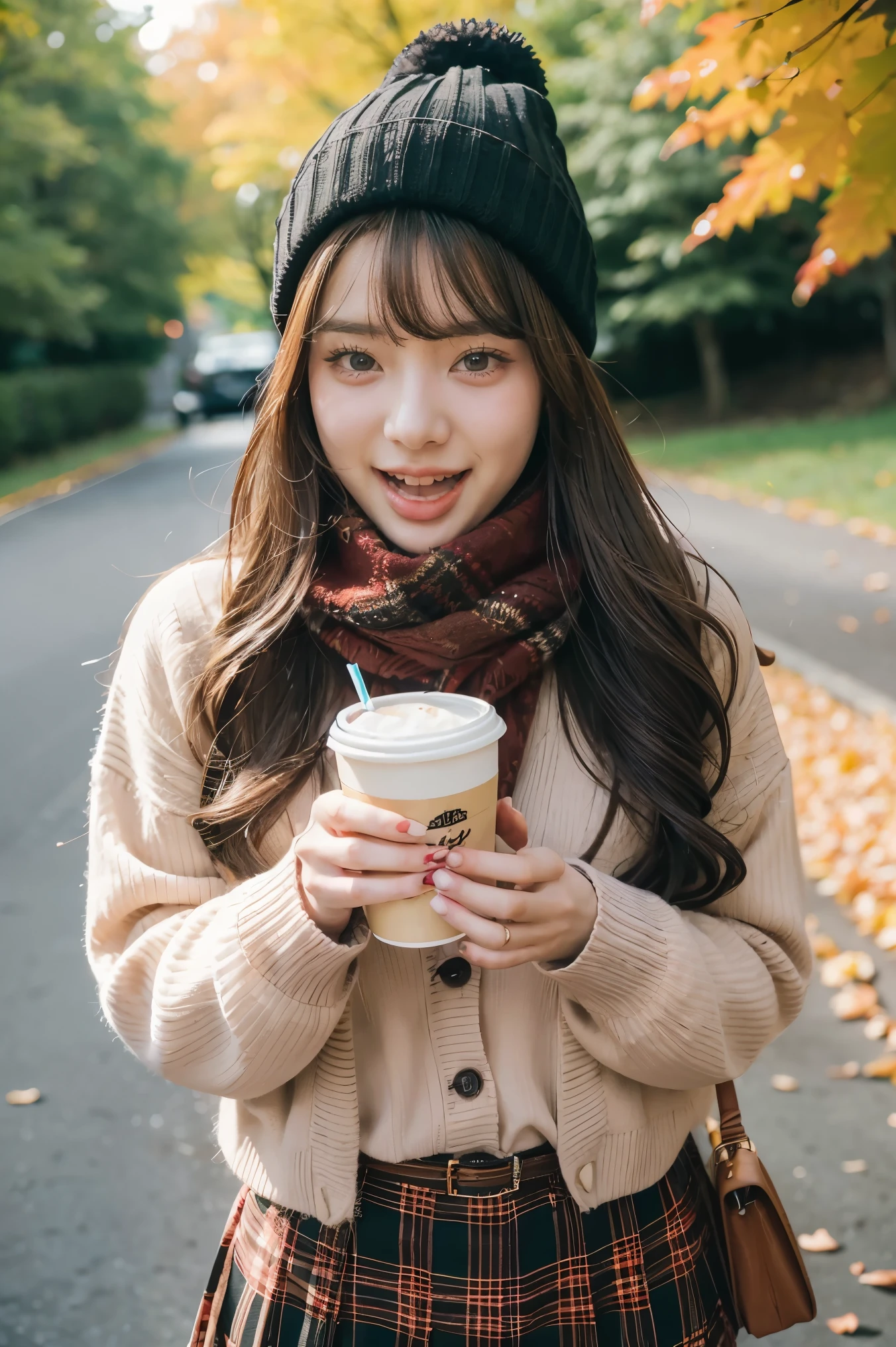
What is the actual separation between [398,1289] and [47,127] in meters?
19.3

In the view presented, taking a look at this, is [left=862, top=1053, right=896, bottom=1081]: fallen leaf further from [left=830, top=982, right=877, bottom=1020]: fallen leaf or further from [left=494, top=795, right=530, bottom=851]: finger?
[left=494, top=795, right=530, bottom=851]: finger

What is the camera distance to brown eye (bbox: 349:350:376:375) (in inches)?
63.9

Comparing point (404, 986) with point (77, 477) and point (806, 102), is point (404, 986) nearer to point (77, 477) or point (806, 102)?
point (806, 102)

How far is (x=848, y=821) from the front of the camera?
522 cm

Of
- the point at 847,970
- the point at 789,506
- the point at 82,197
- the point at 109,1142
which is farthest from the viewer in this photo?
the point at 82,197

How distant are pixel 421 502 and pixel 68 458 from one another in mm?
19918

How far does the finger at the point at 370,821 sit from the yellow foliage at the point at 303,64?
1518 cm

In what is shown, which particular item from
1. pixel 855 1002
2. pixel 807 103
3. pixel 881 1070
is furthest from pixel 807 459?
pixel 807 103

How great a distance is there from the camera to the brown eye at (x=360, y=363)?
5.33 feet

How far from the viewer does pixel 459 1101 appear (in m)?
1.54

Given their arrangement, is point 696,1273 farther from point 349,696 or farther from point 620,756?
point 349,696

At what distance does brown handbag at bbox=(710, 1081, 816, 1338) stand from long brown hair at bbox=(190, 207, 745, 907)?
400 mm

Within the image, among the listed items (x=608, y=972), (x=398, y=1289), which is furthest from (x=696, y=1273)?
(x=608, y=972)

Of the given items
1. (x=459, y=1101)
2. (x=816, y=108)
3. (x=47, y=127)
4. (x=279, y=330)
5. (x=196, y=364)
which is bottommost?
(x=196, y=364)
